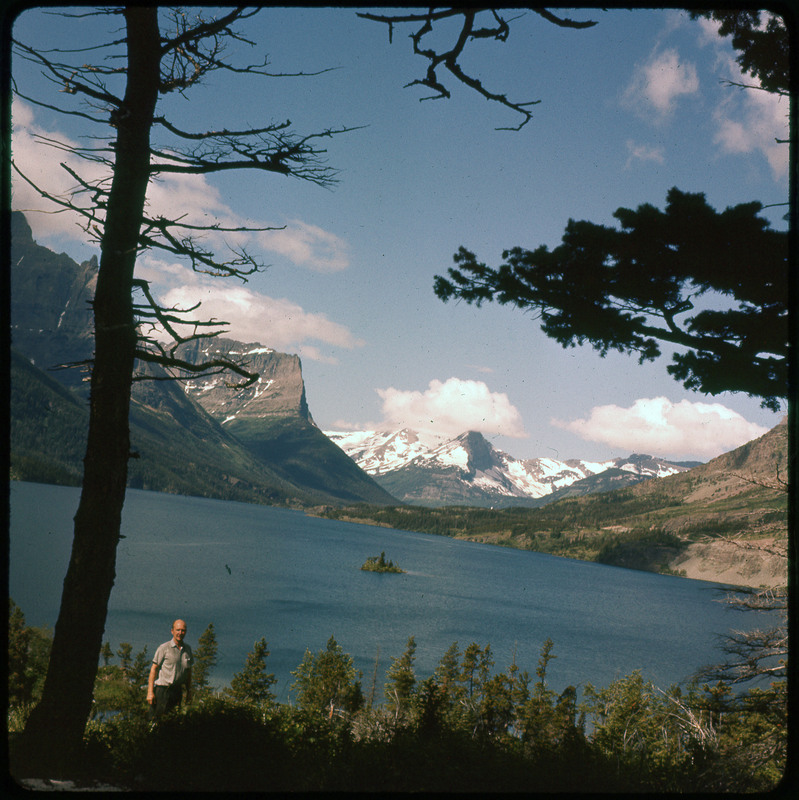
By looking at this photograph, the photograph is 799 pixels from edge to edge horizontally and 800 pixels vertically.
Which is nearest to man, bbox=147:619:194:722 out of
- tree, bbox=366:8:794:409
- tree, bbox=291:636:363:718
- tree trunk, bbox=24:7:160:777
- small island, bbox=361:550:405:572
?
tree trunk, bbox=24:7:160:777

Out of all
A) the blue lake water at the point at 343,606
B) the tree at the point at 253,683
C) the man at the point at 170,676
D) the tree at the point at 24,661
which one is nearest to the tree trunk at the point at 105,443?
the man at the point at 170,676

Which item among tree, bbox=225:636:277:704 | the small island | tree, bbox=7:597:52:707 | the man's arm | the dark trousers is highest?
the man's arm

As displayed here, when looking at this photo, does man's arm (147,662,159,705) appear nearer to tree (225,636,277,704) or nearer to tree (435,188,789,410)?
tree (435,188,789,410)

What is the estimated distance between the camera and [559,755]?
17.8 feet

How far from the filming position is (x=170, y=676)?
5.90 meters

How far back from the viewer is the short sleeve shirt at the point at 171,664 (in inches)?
233

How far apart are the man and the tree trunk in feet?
6.10

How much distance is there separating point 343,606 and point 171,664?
A: 57710 mm

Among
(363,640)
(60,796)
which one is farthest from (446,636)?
(60,796)

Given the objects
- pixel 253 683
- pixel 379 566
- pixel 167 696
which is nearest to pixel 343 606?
pixel 379 566

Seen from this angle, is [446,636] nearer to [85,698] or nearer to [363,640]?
[363,640]

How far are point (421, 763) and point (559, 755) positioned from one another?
1754 mm

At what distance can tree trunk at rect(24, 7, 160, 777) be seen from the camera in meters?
3.95

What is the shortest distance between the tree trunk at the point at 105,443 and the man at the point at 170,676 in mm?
1859
